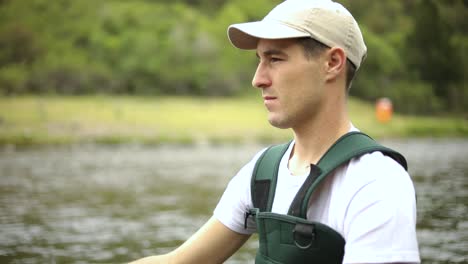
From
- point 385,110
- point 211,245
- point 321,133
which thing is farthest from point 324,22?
point 385,110

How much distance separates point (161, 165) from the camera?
22.0m

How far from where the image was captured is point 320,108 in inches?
81.8

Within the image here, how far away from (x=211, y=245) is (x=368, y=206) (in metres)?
0.70

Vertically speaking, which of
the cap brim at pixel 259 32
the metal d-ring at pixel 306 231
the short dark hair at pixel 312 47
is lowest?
the metal d-ring at pixel 306 231

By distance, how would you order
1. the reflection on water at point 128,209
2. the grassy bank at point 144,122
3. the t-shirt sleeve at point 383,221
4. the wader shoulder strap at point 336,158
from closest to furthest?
the t-shirt sleeve at point 383,221
the wader shoulder strap at point 336,158
the reflection on water at point 128,209
the grassy bank at point 144,122

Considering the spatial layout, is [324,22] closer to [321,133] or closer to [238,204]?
[321,133]

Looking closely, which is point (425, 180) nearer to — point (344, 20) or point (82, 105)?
point (344, 20)

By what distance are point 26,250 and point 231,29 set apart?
5590 millimetres

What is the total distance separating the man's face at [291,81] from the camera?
6.70 feet

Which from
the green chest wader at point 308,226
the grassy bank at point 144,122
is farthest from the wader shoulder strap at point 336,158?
the grassy bank at point 144,122

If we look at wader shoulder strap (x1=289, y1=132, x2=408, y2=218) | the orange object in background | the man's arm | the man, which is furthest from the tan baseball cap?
the orange object in background

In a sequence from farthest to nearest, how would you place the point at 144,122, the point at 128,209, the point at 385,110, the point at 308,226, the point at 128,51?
the point at 128,51 → the point at 144,122 → the point at 385,110 → the point at 128,209 → the point at 308,226

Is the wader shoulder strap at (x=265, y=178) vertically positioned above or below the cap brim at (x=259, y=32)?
below

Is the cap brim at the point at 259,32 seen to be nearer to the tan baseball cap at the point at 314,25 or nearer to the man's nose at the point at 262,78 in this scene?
the tan baseball cap at the point at 314,25
